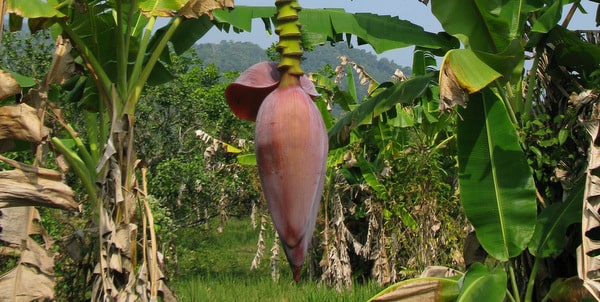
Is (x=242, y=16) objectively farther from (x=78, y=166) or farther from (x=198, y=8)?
(x=78, y=166)

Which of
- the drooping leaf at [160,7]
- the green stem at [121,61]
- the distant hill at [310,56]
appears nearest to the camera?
the drooping leaf at [160,7]

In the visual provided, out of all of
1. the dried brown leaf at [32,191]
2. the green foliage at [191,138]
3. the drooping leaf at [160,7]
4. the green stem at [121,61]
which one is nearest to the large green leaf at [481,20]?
the drooping leaf at [160,7]

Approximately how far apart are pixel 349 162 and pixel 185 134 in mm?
3529

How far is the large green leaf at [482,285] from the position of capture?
7.68ft

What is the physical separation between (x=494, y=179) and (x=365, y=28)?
2.79 feet

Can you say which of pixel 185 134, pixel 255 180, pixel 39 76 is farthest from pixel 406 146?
A: pixel 185 134

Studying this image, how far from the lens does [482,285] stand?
241cm

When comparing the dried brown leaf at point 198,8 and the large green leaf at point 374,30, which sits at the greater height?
the dried brown leaf at point 198,8

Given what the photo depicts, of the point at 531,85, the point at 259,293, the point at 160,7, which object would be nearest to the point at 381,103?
the point at 531,85

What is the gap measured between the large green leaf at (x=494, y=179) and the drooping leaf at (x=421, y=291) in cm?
21

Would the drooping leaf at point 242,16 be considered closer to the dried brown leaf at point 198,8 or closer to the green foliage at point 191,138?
the dried brown leaf at point 198,8

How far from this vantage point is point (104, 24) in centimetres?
324

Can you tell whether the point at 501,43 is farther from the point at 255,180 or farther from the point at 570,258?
the point at 255,180

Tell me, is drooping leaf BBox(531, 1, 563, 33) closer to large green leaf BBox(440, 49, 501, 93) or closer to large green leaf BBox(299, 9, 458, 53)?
large green leaf BBox(299, 9, 458, 53)
